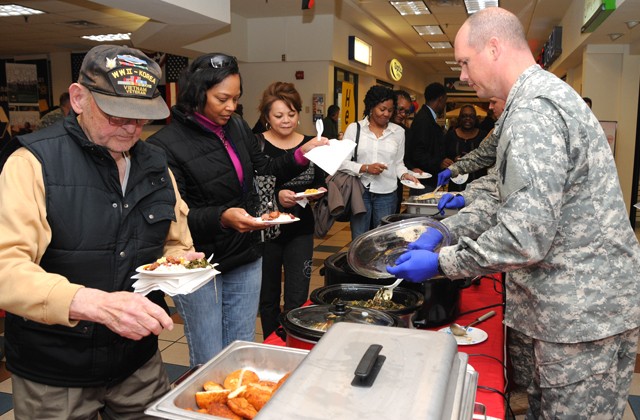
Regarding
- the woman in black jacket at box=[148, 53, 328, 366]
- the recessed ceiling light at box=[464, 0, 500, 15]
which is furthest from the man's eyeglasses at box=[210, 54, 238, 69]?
the recessed ceiling light at box=[464, 0, 500, 15]

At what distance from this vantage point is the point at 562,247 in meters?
1.50

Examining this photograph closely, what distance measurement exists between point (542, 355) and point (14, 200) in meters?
1.44

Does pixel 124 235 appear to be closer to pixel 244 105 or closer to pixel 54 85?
pixel 244 105

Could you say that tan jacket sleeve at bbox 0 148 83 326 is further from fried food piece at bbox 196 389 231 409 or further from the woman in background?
the woman in background

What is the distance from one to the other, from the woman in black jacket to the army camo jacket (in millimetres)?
884

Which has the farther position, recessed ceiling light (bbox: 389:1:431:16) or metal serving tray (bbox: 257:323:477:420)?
recessed ceiling light (bbox: 389:1:431:16)

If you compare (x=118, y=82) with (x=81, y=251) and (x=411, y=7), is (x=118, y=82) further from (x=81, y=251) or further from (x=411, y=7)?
(x=411, y=7)

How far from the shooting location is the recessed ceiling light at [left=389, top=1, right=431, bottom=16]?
899cm

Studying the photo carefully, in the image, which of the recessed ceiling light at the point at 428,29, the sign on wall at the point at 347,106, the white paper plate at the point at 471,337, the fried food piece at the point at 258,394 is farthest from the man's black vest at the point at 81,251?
the recessed ceiling light at the point at 428,29

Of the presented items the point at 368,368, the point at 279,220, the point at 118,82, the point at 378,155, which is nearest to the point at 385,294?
the point at 279,220

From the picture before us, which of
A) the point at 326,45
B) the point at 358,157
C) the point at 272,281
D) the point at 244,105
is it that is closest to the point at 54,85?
the point at 244,105

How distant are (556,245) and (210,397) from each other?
1.00 meters

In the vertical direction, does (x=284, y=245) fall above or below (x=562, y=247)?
below

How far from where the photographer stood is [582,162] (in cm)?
146
